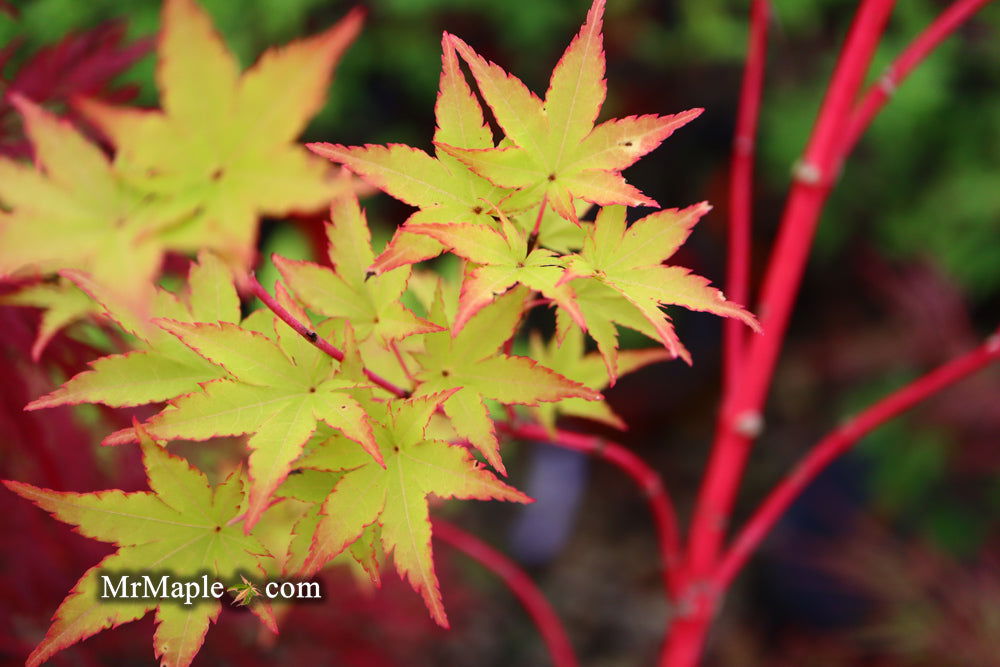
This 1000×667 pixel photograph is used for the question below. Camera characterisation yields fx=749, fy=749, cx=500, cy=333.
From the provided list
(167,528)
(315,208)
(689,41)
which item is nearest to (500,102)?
(315,208)

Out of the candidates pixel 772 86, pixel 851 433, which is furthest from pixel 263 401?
pixel 772 86

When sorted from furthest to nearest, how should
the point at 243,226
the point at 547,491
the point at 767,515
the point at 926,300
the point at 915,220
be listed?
the point at 547,491
the point at 915,220
the point at 926,300
the point at 767,515
the point at 243,226

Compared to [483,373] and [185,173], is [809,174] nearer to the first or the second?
[483,373]

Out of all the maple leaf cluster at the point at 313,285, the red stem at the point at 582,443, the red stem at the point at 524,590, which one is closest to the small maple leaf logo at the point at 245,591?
the maple leaf cluster at the point at 313,285

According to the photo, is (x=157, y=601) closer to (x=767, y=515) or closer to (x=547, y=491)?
(x=767, y=515)

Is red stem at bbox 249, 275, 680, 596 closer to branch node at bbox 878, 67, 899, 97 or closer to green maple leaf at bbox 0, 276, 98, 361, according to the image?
green maple leaf at bbox 0, 276, 98, 361

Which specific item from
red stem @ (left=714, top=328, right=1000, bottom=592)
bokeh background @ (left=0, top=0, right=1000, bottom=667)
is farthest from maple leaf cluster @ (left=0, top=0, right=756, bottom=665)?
bokeh background @ (left=0, top=0, right=1000, bottom=667)
